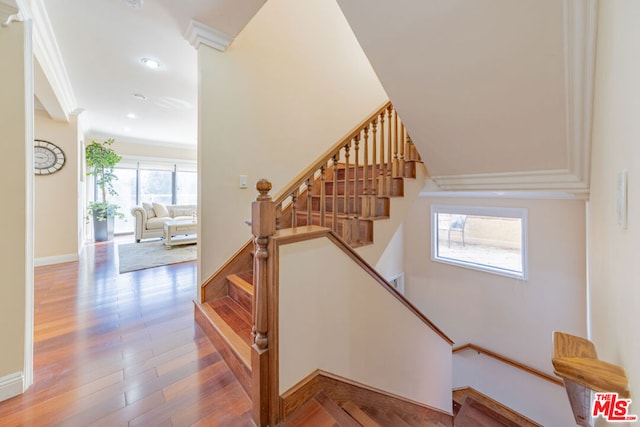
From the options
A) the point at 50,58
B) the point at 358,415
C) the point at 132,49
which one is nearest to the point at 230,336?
the point at 358,415

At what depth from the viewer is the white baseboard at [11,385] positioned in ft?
4.31

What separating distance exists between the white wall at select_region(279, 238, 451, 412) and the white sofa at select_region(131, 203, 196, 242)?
5.15 meters

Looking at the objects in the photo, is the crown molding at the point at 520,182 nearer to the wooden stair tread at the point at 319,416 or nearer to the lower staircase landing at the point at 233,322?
the wooden stair tread at the point at 319,416

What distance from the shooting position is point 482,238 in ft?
12.2

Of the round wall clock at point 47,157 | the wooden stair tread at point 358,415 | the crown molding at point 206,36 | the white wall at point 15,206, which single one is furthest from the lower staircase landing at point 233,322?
the round wall clock at point 47,157

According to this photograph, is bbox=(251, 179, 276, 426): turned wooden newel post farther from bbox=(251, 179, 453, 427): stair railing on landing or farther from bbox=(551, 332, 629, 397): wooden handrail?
bbox=(551, 332, 629, 397): wooden handrail

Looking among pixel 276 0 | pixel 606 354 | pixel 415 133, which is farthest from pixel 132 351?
pixel 276 0

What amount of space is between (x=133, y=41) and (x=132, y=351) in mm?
2670

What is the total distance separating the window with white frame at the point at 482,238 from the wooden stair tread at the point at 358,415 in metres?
3.03

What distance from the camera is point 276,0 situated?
2.65 meters

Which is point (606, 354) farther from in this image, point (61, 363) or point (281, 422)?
point (61, 363)

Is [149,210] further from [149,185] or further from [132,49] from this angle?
[132,49]

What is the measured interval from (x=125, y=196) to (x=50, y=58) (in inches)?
193

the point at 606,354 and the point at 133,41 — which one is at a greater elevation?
the point at 133,41
